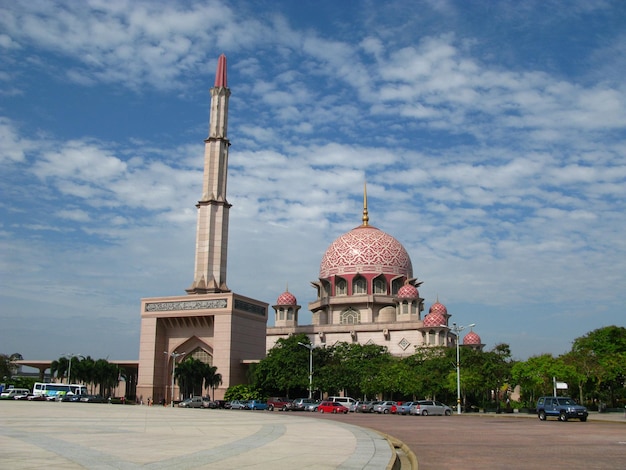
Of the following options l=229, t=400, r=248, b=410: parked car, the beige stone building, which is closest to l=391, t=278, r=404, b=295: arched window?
the beige stone building

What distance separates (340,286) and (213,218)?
17696mm

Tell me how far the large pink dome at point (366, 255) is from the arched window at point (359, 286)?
87 cm

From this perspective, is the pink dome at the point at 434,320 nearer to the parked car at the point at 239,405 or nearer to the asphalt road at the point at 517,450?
the parked car at the point at 239,405

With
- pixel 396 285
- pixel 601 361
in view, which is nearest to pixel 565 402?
pixel 601 361

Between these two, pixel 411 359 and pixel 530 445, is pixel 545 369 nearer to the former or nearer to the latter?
pixel 411 359

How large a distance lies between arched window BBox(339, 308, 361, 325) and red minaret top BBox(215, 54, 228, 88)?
25.6 m

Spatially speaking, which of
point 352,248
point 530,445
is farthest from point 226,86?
point 530,445

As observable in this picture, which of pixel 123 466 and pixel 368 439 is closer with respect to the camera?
pixel 123 466

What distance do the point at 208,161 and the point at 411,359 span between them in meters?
25.1

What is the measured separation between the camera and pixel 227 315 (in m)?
54.8

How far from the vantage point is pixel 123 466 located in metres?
10.6

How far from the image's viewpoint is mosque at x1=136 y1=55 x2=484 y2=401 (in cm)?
5588

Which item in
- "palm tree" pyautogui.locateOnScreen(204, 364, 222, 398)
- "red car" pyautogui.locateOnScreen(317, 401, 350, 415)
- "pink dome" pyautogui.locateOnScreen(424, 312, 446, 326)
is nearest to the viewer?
"red car" pyautogui.locateOnScreen(317, 401, 350, 415)

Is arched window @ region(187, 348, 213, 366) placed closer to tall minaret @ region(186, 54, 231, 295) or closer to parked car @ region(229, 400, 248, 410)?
tall minaret @ region(186, 54, 231, 295)
